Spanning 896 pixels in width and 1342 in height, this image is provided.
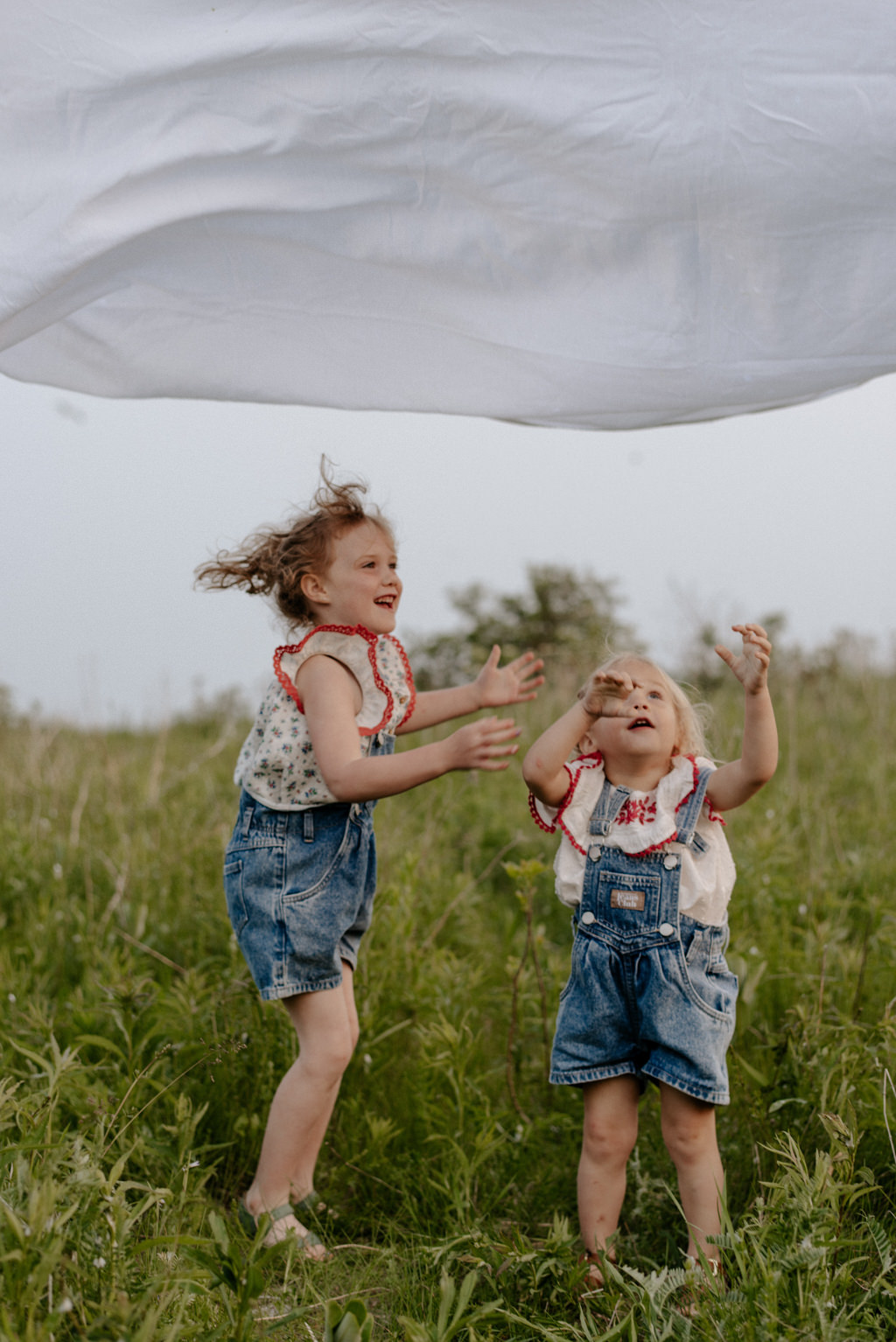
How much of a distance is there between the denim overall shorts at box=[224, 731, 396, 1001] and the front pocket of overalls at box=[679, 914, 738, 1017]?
2.65 ft

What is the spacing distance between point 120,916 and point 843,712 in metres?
4.73

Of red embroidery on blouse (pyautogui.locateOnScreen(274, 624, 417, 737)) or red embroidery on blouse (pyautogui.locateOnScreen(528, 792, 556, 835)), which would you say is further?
red embroidery on blouse (pyautogui.locateOnScreen(274, 624, 417, 737))

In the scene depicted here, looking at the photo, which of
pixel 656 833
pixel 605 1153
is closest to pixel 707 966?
pixel 656 833

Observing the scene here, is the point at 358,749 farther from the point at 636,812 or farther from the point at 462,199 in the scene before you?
the point at 462,199

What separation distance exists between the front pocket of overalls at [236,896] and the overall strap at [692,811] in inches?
40.8

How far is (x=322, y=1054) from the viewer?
103 inches

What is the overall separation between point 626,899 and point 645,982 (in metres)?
0.18

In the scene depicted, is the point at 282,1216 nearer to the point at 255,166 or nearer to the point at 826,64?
the point at 255,166

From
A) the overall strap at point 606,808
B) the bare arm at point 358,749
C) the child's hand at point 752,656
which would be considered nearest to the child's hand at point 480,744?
the bare arm at point 358,749

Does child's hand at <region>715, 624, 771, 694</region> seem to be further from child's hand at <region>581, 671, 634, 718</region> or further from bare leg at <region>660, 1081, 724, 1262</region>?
bare leg at <region>660, 1081, 724, 1262</region>

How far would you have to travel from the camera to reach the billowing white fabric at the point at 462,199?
2.31 meters

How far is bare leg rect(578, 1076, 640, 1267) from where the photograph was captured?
2.37m

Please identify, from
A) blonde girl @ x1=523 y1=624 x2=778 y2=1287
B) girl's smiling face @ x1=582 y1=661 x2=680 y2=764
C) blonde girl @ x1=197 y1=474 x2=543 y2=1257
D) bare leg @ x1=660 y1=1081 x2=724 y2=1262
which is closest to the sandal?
blonde girl @ x1=197 y1=474 x2=543 y2=1257

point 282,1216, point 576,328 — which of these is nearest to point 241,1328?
point 282,1216
